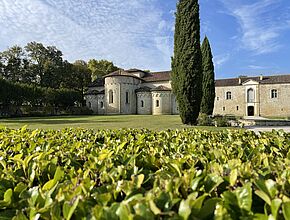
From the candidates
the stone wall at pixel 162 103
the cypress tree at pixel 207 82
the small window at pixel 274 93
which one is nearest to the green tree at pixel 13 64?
the stone wall at pixel 162 103

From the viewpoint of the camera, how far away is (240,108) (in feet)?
157

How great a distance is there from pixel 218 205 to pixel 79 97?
5484 cm

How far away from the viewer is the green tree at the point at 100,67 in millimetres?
64375

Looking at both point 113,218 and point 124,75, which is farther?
point 124,75

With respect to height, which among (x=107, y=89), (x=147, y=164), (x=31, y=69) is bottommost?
(x=147, y=164)

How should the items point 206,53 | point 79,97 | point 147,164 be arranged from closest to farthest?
1. point 147,164
2. point 206,53
3. point 79,97

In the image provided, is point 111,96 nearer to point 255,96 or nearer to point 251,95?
point 251,95

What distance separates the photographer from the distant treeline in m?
42.8

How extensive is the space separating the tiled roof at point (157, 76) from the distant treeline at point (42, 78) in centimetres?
1463

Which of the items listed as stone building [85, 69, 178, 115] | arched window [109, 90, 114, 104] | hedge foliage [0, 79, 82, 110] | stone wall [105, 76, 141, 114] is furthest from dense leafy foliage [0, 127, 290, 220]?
arched window [109, 90, 114, 104]

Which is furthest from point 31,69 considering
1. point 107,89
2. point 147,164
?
point 147,164

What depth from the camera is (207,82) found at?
98.3 ft

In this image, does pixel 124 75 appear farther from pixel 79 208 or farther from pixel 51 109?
pixel 79 208

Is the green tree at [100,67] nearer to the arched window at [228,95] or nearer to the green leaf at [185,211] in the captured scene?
the arched window at [228,95]
